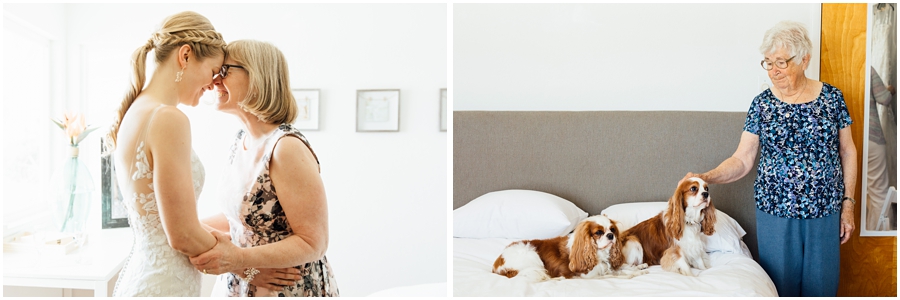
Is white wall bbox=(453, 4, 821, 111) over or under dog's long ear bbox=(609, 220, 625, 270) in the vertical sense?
over

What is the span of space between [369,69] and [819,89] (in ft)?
6.11

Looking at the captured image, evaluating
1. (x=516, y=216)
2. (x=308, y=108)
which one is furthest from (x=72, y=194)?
(x=516, y=216)

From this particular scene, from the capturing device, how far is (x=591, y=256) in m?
1.90

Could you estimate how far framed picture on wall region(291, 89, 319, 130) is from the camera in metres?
2.53

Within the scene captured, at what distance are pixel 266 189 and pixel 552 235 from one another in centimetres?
122

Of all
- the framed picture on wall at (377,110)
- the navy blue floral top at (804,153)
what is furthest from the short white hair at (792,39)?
the framed picture on wall at (377,110)

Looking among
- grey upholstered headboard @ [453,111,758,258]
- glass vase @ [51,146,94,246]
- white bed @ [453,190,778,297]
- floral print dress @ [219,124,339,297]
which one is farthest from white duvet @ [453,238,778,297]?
glass vase @ [51,146,94,246]

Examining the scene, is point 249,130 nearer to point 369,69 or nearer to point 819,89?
point 369,69

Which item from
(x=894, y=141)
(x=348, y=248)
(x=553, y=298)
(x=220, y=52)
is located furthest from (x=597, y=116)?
(x=220, y=52)

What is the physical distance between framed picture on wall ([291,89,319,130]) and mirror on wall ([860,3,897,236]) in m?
2.38

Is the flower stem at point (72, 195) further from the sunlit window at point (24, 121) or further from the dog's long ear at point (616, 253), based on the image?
the dog's long ear at point (616, 253)

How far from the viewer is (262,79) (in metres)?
1.30

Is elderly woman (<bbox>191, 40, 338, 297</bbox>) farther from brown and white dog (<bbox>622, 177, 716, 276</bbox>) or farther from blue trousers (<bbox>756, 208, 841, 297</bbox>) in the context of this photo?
blue trousers (<bbox>756, 208, 841, 297</bbox>)

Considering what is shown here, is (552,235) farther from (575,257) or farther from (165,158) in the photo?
(165,158)
